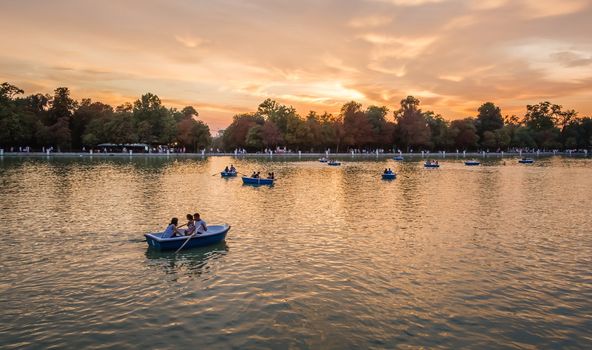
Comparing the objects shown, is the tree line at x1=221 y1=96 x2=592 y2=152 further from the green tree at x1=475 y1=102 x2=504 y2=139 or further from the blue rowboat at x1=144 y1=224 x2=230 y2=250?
the blue rowboat at x1=144 y1=224 x2=230 y2=250

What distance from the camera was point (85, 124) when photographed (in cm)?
12544

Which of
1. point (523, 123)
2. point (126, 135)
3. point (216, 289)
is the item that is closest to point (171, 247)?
point (216, 289)

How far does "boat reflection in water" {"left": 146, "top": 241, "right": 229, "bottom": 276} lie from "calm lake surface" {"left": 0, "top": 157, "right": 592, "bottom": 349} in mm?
87

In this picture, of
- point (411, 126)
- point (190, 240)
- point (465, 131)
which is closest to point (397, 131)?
point (411, 126)

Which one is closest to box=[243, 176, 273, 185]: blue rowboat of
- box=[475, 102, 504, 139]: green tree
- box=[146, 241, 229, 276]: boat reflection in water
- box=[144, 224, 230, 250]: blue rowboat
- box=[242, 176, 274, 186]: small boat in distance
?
box=[242, 176, 274, 186]: small boat in distance

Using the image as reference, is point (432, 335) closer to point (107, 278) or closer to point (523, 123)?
point (107, 278)

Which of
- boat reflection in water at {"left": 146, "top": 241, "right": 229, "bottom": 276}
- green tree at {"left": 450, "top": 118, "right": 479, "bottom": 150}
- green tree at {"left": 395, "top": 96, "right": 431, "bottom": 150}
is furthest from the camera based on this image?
green tree at {"left": 450, "top": 118, "right": 479, "bottom": 150}

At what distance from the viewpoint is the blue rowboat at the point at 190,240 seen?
61.6 ft

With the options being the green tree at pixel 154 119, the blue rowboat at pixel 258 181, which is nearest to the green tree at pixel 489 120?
the green tree at pixel 154 119

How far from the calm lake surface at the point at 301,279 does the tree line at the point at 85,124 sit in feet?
300

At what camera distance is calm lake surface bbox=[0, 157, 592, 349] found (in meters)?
11.5

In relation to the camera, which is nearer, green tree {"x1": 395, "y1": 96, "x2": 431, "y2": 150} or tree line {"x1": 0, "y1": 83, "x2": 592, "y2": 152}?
tree line {"x1": 0, "y1": 83, "x2": 592, "y2": 152}

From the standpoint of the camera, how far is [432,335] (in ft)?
37.6

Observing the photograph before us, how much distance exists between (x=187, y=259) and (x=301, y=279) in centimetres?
565
